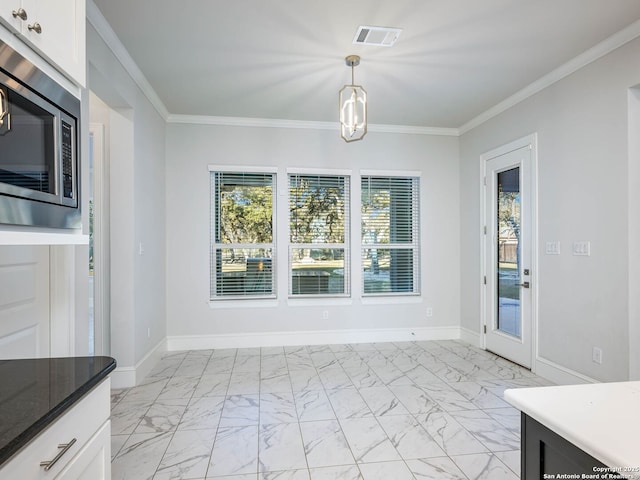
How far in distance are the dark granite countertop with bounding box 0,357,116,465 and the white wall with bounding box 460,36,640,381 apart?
11.1 feet

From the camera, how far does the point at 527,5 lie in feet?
7.75

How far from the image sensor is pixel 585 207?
9.94 feet

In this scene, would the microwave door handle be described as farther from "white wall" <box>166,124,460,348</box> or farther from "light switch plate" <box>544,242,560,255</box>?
"light switch plate" <box>544,242,560,255</box>

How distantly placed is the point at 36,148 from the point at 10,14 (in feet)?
1.22

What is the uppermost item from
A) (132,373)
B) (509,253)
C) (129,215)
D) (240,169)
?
(240,169)

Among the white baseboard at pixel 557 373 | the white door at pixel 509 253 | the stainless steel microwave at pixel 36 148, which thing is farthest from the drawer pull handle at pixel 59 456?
the white door at pixel 509 253

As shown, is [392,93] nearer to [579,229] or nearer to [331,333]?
[579,229]

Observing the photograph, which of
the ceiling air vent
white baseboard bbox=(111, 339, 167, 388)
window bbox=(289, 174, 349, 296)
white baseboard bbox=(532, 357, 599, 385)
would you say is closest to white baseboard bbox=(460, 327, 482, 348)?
white baseboard bbox=(532, 357, 599, 385)

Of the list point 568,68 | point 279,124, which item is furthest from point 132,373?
point 568,68

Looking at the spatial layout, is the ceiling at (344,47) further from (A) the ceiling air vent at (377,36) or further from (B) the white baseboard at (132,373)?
(B) the white baseboard at (132,373)

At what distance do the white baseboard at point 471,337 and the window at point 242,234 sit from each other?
102 inches

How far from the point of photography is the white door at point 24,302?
1.69 meters

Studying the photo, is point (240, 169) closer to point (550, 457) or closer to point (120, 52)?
point (120, 52)

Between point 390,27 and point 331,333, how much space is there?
3.46 meters
